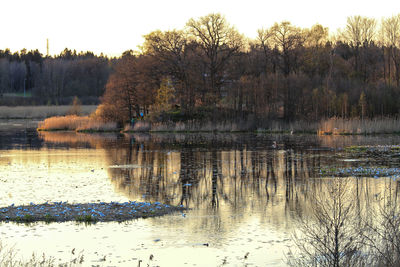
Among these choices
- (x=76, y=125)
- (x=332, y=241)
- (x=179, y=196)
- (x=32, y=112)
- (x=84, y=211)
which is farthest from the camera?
(x=32, y=112)

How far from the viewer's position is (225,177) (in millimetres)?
Result: 22875

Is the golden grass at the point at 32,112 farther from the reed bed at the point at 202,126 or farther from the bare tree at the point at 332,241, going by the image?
the bare tree at the point at 332,241

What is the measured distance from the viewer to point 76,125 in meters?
66.0

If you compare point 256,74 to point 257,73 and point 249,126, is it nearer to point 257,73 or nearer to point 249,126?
point 257,73

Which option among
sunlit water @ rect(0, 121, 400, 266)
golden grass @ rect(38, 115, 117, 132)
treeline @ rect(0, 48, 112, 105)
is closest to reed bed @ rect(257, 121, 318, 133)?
sunlit water @ rect(0, 121, 400, 266)

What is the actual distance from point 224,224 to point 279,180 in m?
8.04

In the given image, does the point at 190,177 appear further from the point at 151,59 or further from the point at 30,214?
the point at 151,59

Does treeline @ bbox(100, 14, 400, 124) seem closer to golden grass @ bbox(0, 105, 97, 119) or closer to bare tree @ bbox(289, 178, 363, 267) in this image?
golden grass @ bbox(0, 105, 97, 119)

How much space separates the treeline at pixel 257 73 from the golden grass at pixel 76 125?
7.32 feet

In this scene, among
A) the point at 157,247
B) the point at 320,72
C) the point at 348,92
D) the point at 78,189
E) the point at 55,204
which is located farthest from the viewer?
the point at 320,72

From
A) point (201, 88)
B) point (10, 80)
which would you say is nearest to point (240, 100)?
point (201, 88)

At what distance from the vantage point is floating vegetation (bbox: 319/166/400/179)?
858 inches

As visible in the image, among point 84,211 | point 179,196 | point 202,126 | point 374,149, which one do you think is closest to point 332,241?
point 84,211

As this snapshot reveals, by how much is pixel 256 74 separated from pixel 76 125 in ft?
86.0
